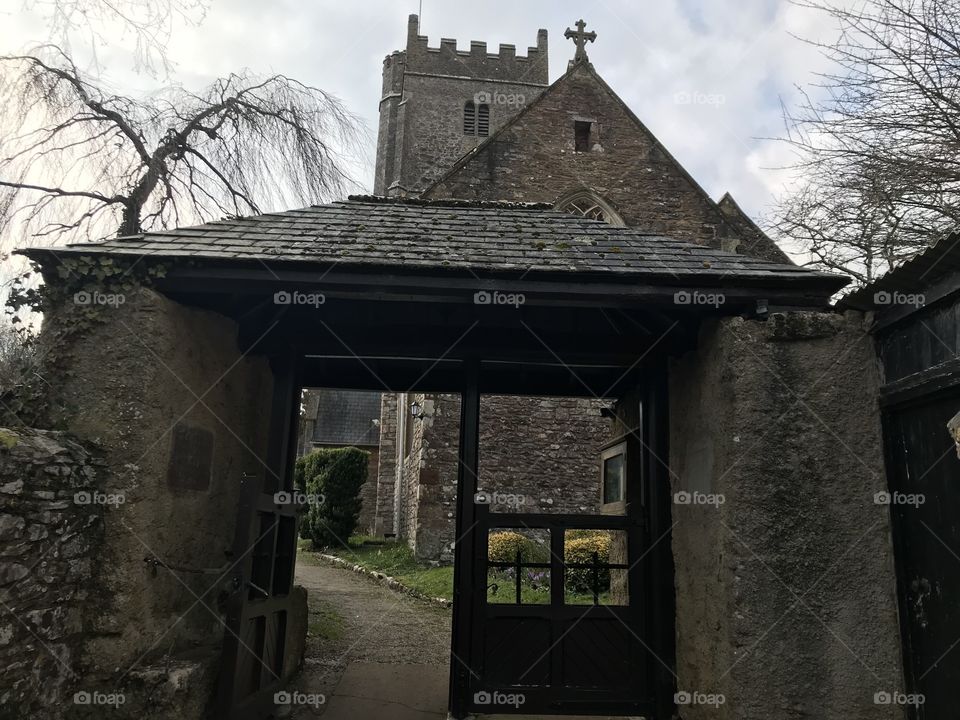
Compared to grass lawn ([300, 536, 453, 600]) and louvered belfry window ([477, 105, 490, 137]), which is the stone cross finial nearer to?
grass lawn ([300, 536, 453, 600])

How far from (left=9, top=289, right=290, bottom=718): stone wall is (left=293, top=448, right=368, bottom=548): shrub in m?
13.4

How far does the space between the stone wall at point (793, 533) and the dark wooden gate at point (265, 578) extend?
296cm

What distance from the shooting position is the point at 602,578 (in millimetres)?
10883

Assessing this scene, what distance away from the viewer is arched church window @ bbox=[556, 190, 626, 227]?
49.5 ft

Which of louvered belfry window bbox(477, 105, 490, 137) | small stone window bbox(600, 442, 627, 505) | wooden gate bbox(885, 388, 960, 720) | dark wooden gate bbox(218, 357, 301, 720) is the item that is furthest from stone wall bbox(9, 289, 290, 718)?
louvered belfry window bbox(477, 105, 490, 137)

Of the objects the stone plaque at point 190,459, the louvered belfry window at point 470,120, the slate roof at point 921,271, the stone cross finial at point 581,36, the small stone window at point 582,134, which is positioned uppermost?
the louvered belfry window at point 470,120

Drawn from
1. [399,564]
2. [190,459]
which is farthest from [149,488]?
[399,564]

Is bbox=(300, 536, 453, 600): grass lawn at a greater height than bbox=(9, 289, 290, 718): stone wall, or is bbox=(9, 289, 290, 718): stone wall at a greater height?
bbox=(9, 289, 290, 718): stone wall

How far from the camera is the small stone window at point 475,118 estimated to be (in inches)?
1340

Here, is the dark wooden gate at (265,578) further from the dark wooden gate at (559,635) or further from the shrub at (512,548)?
the shrub at (512,548)

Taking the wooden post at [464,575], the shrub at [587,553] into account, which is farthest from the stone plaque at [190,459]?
the shrub at [587,553]

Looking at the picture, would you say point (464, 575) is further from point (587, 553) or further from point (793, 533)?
point (587, 553)

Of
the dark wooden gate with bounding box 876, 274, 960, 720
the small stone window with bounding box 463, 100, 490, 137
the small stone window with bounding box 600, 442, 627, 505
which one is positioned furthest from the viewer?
the small stone window with bounding box 463, 100, 490, 137

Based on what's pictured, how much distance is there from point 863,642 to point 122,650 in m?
4.38
